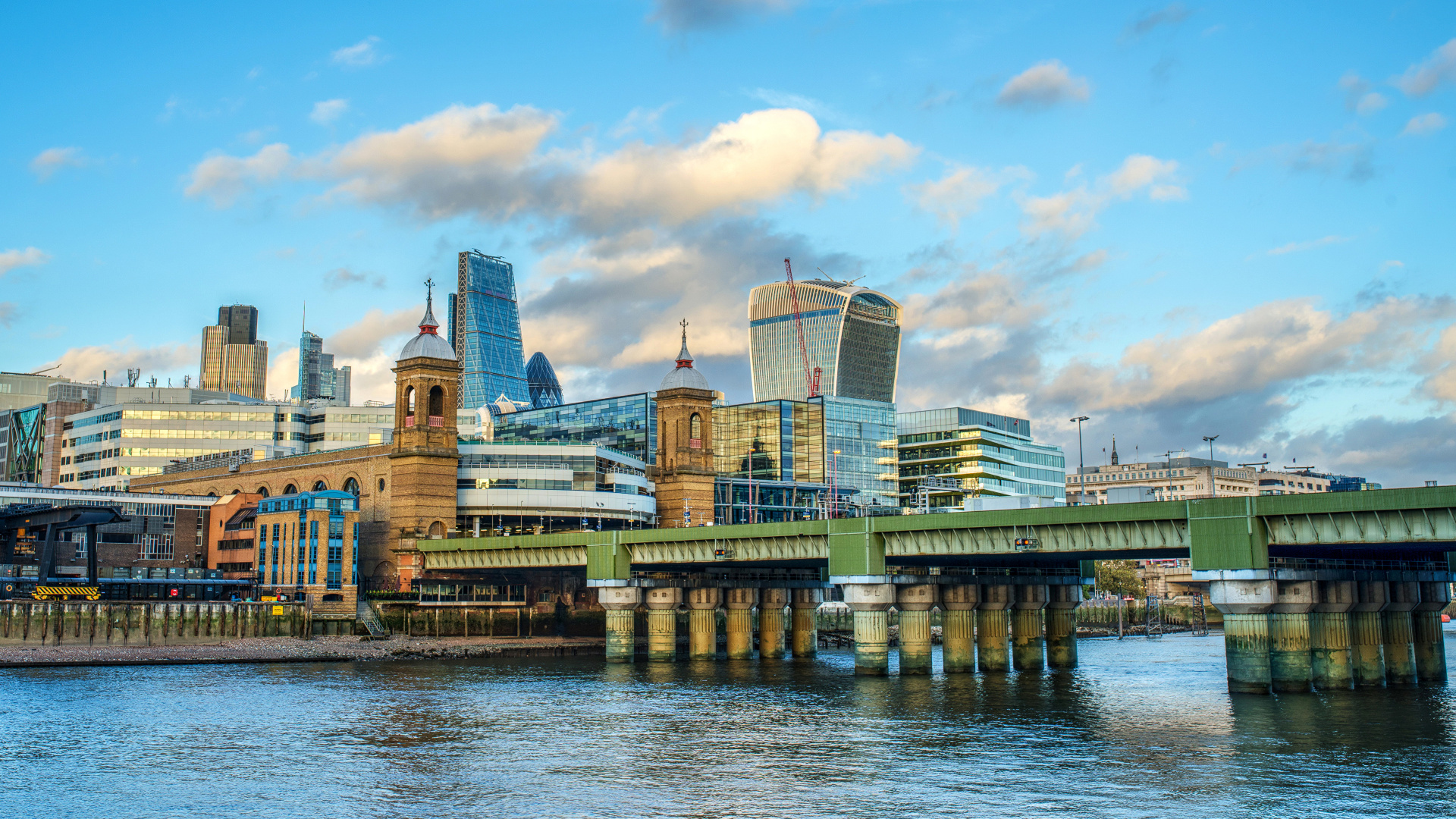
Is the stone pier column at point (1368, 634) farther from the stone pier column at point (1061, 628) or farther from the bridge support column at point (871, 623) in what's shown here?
the bridge support column at point (871, 623)

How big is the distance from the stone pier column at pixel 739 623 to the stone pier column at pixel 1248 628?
56.9 m

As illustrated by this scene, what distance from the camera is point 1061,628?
115938mm

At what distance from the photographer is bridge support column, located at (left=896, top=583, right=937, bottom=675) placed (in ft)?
332

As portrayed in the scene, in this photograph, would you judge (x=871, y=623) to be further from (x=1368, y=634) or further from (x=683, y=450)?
(x=683, y=450)

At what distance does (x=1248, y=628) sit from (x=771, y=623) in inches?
2302

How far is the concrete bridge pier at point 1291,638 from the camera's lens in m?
78.0

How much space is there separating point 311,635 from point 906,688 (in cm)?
7001

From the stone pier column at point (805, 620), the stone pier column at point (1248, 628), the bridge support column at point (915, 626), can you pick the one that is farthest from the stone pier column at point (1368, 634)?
the stone pier column at point (805, 620)

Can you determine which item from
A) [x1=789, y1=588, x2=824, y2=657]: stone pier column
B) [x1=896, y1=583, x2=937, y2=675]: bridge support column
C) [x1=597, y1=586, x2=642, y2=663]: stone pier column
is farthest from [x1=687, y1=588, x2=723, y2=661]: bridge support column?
[x1=896, y1=583, x2=937, y2=675]: bridge support column

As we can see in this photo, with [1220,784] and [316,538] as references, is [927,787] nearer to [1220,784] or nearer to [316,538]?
[1220,784]

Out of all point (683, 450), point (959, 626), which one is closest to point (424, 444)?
point (683, 450)

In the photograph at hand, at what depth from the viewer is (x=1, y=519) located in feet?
433

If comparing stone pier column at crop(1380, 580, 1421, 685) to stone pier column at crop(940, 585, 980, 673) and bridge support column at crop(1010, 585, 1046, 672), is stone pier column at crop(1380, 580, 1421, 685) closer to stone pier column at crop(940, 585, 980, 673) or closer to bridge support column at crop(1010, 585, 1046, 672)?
bridge support column at crop(1010, 585, 1046, 672)

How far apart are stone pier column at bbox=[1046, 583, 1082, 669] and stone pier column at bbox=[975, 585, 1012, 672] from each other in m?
5.55
